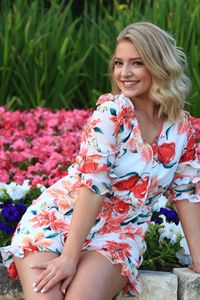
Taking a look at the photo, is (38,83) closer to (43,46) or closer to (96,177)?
(43,46)

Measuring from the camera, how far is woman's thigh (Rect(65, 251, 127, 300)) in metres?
3.06

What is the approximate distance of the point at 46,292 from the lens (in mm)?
3049

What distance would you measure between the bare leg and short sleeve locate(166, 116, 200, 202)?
20.9 inches

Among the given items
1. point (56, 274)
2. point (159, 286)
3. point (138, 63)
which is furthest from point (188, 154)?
point (56, 274)

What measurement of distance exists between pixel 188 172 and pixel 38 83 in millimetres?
3130

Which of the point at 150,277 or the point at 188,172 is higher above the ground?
the point at 188,172

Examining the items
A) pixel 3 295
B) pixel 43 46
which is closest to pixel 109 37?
pixel 43 46

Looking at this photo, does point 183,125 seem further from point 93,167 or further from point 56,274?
point 56,274

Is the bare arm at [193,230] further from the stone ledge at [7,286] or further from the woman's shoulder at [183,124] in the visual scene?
the stone ledge at [7,286]

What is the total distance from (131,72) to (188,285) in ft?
2.50

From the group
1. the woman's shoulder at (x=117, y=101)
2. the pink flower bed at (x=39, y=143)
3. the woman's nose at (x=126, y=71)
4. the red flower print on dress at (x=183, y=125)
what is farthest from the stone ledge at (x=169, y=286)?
the pink flower bed at (x=39, y=143)

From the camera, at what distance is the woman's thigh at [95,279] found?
3.06 meters

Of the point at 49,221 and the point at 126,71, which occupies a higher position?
the point at 126,71

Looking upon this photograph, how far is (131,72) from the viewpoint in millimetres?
3322
